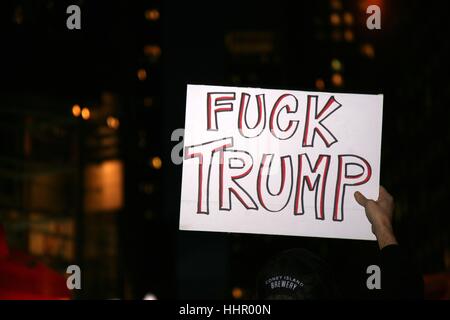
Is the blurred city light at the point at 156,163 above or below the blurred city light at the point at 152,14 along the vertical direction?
below

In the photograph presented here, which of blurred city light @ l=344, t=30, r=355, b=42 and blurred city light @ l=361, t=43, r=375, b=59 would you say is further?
blurred city light @ l=344, t=30, r=355, b=42

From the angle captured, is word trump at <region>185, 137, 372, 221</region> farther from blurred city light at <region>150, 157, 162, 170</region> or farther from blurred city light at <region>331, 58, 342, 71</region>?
blurred city light at <region>331, 58, 342, 71</region>

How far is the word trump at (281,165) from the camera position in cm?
506

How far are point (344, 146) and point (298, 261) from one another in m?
1.28

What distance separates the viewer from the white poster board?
502 cm

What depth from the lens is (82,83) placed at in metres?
20.5

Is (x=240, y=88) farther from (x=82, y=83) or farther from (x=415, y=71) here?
(x=415, y=71)

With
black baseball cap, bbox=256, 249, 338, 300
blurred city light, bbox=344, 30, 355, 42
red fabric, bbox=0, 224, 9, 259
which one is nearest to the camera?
black baseball cap, bbox=256, 249, 338, 300

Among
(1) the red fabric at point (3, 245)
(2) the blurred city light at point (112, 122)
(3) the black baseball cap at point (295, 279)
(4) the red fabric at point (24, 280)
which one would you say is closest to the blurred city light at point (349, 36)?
(2) the blurred city light at point (112, 122)

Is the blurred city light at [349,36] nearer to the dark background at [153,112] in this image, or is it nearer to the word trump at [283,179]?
the dark background at [153,112]

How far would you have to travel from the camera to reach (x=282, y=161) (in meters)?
5.11

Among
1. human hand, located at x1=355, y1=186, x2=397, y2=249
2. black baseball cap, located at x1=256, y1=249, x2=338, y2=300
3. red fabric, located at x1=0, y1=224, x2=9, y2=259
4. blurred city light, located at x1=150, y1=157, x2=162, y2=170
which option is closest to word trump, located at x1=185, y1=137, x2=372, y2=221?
human hand, located at x1=355, y1=186, x2=397, y2=249

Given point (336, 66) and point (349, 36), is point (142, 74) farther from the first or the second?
point (349, 36)

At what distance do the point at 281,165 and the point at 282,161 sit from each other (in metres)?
0.02
